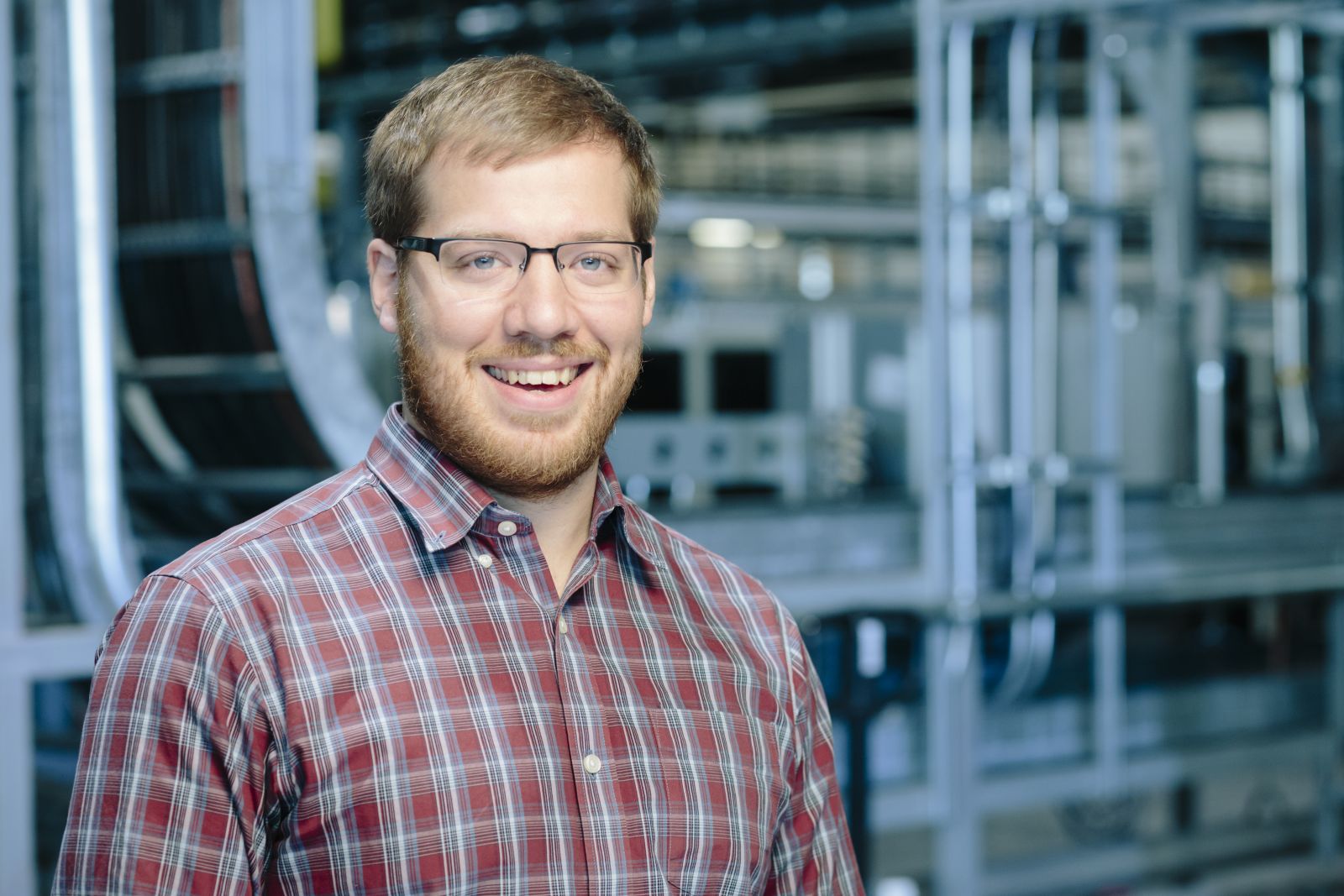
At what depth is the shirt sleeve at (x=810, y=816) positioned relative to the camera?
1262 millimetres

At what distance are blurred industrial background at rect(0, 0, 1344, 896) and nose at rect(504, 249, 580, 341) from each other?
37 cm

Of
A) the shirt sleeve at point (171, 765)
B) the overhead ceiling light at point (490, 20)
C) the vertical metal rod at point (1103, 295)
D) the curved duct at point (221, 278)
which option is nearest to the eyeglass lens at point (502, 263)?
the shirt sleeve at point (171, 765)

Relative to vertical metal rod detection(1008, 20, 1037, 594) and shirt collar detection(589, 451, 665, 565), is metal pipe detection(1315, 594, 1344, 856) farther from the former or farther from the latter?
shirt collar detection(589, 451, 665, 565)

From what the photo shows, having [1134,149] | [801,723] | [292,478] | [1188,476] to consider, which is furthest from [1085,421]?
[1134,149]

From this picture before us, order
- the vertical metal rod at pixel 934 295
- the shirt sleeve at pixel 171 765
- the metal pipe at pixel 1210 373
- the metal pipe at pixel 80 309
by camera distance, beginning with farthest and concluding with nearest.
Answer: the metal pipe at pixel 1210 373 → the vertical metal rod at pixel 934 295 → the metal pipe at pixel 80 309 → the shirt sleeve at pixel 171 765

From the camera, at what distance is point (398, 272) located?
45.6 inches

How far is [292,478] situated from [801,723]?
9.35ft

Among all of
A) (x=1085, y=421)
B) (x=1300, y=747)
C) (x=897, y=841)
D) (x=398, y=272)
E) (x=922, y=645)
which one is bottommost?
(x=897, y=841)

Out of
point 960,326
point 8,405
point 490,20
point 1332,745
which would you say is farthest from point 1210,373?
point 8,405

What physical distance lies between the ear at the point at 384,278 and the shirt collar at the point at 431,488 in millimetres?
73

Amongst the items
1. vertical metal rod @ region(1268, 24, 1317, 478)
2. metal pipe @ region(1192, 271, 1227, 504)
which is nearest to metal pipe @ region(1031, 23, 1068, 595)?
metal pipe @ region(1192, 271, 1227, 504)

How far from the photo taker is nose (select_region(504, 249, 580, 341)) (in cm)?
110

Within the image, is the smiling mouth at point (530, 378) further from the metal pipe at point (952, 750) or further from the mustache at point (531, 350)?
the metal pipe at point (952, 750)

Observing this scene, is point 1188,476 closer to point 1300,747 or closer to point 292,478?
point 1300,747
